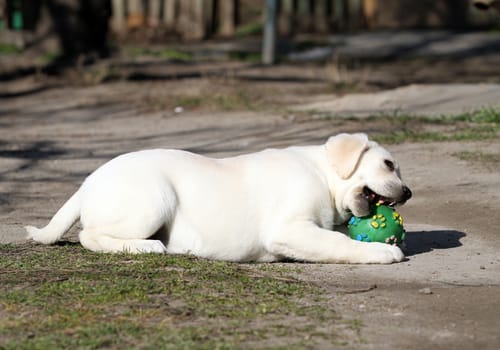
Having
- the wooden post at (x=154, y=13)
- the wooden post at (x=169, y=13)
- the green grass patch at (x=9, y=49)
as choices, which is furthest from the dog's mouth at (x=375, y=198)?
the wooden post at (x=154, y=13)

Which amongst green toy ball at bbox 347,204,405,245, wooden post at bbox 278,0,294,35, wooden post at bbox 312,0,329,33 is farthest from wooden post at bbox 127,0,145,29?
green toy ball at bbox 347,204,405,245

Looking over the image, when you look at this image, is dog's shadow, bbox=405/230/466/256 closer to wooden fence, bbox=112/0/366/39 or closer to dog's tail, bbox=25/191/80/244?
dog's tail, bbox=25/191/80/244

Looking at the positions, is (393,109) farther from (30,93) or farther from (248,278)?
(248,278)

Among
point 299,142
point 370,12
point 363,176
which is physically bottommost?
point 370,12

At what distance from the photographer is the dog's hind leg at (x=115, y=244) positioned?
6461mm

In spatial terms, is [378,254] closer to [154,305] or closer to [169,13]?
[154,305]

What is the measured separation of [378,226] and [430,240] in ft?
3.37

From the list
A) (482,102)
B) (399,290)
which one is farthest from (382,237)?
(482,102)

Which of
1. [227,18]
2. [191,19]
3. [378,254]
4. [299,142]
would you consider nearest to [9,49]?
[191,19]

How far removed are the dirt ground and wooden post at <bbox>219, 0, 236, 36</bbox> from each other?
6.45m

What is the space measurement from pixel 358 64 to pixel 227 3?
6.81 meters

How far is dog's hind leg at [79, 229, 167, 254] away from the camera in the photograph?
6461mm

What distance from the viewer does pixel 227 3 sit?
26.9 metres

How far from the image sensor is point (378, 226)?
266 inches
